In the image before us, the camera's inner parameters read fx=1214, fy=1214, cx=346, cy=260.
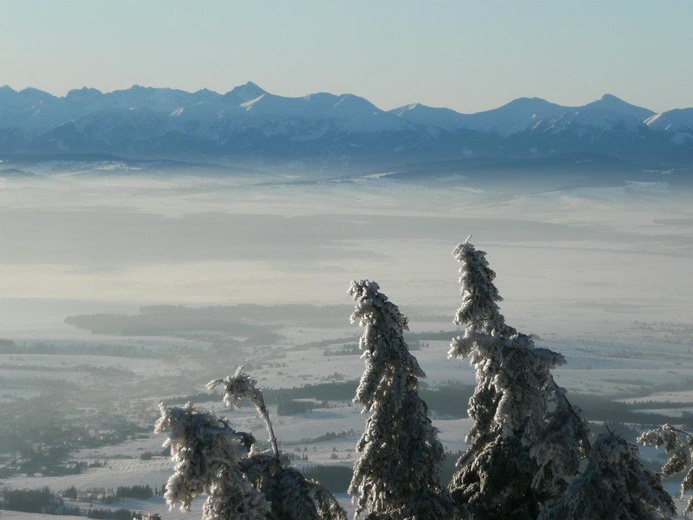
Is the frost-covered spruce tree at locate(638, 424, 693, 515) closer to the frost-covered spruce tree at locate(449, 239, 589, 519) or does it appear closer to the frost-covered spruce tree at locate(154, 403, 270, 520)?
the frost-covered spruce tree at locate(449, 239, 589, 519)

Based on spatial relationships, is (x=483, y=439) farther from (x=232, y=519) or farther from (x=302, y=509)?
(x=232, y=519)

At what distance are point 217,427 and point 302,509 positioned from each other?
3.44 meters

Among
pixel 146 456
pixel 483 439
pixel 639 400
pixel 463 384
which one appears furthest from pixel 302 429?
pixel 483 439

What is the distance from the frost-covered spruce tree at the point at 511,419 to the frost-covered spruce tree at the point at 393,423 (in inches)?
35.1

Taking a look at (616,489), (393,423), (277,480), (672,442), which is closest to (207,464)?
(277,480)

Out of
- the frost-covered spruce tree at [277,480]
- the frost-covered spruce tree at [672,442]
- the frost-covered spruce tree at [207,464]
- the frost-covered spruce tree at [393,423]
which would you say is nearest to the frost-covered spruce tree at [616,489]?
the frost-covered spruce tree at [672,442]

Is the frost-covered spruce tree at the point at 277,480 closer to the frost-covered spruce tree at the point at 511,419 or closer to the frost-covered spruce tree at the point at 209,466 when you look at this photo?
the frost-covered spruce tree at the point at 209,466

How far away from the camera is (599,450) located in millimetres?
14984

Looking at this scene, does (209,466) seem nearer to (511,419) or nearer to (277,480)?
(277,480)

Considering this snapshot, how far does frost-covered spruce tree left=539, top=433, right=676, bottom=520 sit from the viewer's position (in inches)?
587

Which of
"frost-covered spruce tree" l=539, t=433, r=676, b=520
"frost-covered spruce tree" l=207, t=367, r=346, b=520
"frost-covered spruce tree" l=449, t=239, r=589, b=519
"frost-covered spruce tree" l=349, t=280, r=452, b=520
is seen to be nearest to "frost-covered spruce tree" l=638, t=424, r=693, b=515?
"frost-covered spruce tree" l=449, t=239, r=589, b=519

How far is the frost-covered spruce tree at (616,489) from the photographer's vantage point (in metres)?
14.9

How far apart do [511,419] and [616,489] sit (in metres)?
4.07

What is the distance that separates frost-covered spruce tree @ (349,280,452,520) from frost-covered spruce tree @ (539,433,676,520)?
Answer: 15.5 ft
